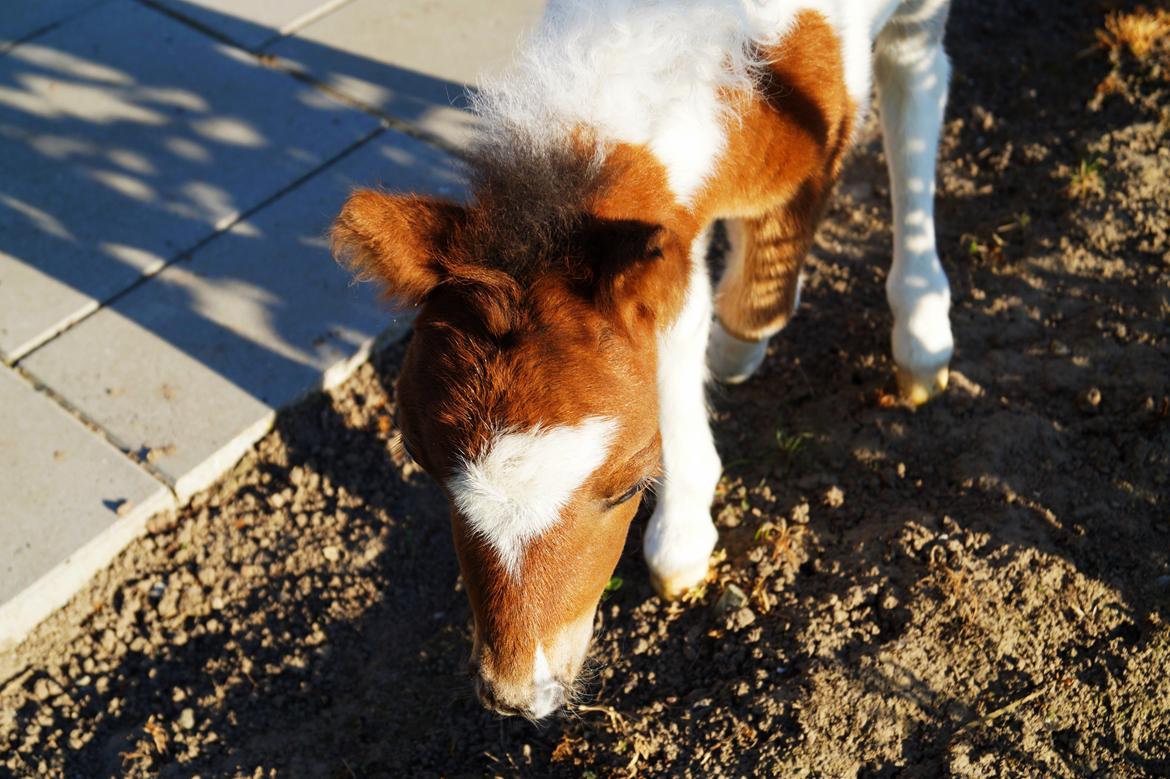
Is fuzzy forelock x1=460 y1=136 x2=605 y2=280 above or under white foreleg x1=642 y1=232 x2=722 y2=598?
above

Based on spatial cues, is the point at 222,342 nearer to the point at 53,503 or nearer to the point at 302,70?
the point at 53,503

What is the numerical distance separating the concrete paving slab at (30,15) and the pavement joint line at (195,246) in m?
1.88

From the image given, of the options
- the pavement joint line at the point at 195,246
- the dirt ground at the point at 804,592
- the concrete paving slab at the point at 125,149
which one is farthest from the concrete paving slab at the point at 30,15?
the dirt ground at the point at 804,592

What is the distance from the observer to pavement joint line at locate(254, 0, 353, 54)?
532 cm

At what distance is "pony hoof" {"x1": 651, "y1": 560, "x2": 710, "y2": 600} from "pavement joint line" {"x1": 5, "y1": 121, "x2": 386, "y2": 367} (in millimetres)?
2491

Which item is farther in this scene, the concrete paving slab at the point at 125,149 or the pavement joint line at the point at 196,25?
the pavement joint line at the point at 196,25

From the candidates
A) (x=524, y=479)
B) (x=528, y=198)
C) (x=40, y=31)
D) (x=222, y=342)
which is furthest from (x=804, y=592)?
(x=40, y=31)

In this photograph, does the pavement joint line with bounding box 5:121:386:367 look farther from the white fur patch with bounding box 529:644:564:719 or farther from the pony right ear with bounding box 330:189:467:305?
the white fur patch with bounding box 529:644:564:719

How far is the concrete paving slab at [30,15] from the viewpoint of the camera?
539 cm

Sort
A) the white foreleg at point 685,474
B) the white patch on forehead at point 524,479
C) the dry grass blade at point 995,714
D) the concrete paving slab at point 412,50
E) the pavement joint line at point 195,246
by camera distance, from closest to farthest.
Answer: the white patch on forehead at point 524,479 < the dry grass blade at point 995,714 < the white foreleg at point 685,474 < the pavement joint line at point 195,246 < the concrete paving slab at point 412,50

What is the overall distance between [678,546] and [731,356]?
0.92 meters

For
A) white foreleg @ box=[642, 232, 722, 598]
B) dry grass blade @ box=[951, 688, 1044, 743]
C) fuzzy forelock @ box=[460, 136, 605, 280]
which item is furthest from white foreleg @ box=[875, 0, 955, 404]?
fuzzy forelock @ box=[460, 136, 605, 280]

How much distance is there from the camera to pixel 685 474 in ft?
10.5

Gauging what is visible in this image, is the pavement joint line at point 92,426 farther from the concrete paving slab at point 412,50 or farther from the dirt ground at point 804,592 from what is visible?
the concrete paving slab at point 412,50
